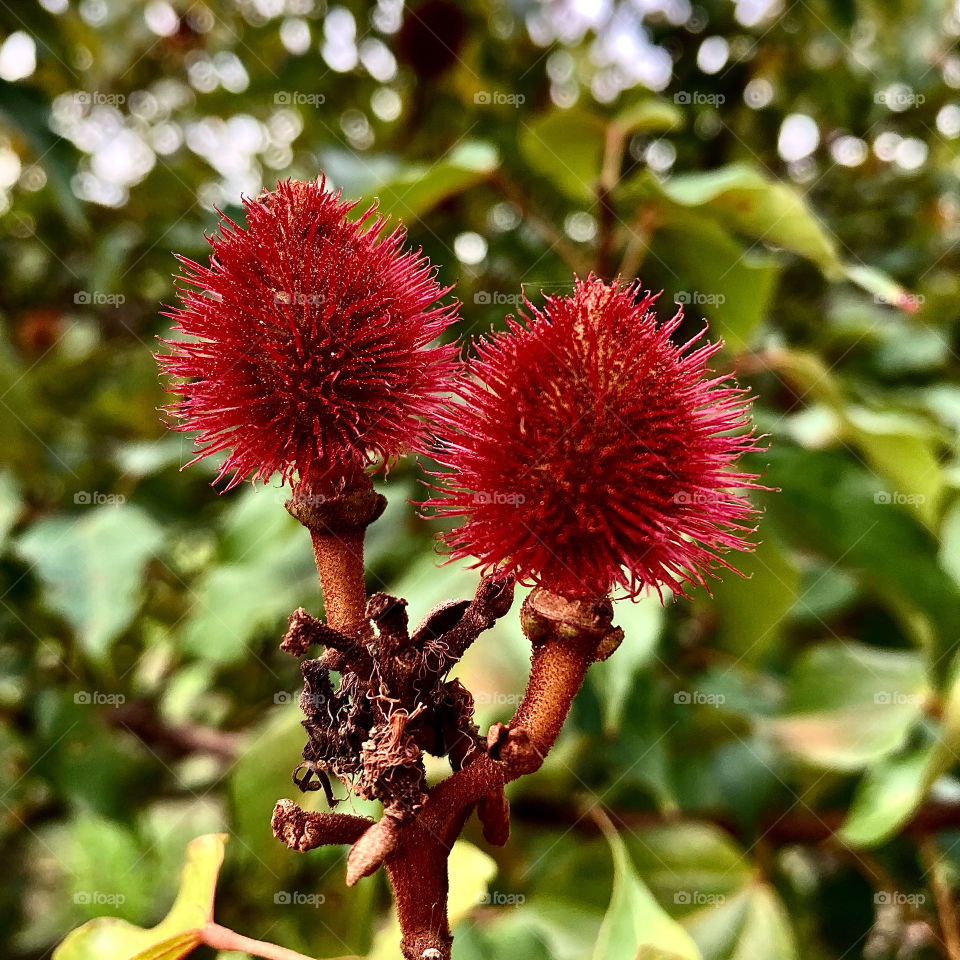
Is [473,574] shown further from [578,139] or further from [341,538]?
[578,139]

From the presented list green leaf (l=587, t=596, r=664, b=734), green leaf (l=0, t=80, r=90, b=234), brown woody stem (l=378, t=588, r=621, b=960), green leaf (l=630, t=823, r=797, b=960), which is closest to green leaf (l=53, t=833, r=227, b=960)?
brown woody stem (l=378, t=588, r=621, b=960)

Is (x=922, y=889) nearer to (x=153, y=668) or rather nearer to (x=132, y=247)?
(x=153, y=668)

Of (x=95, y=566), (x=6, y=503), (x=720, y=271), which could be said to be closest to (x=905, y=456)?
(x=720, y=271)

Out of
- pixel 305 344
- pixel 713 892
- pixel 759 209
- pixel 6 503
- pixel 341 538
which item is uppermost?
pixel 759 209

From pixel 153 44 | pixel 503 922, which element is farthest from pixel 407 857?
pixel 153 44

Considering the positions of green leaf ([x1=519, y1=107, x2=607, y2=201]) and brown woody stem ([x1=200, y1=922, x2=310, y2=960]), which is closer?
brown woody stem ([x1=200, y1=922, x2=310, y2=960])

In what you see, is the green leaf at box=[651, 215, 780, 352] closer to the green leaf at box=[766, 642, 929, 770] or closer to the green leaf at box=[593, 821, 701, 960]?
the green leaf at box=[766, 642, 929, 770]

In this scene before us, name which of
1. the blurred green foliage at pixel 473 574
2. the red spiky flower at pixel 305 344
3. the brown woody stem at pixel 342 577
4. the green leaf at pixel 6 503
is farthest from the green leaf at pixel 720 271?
the green leaf at pixel 6 503
